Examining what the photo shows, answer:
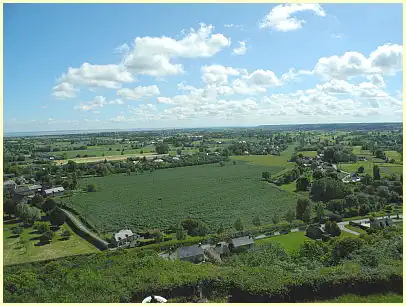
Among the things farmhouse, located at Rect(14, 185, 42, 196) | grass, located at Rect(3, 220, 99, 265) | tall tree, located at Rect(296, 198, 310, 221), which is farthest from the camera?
farmhouse, located at Rect(14, 185, 42, 196)

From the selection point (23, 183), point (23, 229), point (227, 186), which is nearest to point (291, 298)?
point (23, 229)

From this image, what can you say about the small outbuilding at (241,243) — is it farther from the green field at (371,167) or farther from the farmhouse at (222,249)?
the green field at (371,167)

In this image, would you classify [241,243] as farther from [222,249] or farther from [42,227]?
[42,227]

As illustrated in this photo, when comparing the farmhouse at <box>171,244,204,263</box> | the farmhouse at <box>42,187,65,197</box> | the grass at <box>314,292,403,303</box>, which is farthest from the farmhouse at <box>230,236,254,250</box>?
the farmhouse at <box>42,187,65,197</box>

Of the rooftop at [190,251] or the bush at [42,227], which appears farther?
the bush at [42,227]

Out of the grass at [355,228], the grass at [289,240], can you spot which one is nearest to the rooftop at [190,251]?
the grass at [289,240]

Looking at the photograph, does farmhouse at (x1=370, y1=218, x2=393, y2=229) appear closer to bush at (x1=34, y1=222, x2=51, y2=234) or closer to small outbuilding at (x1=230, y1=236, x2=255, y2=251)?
small outbuilding at (x1=230, y1=236, x2=255, y2=251)

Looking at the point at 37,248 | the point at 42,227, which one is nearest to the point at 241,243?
the point at 37,248
